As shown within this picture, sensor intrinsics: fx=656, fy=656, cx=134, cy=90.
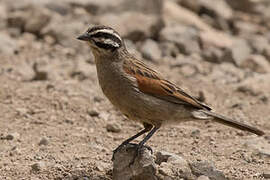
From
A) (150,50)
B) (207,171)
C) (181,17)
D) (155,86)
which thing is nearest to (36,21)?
(150,50)

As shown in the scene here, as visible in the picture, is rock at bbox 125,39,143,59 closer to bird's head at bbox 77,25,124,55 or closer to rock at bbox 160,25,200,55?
rock at bbox 160,25,200,55

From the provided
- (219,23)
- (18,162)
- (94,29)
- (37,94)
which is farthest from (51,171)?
(219,23)

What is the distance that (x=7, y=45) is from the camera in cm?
1409

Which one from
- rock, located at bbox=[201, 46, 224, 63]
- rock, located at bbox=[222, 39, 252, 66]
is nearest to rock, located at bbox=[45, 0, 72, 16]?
rock, located at bbox=[201, 46, 224, 63]

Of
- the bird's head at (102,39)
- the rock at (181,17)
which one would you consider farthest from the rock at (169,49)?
the bird's head at (102,39)

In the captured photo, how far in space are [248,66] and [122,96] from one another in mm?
6892

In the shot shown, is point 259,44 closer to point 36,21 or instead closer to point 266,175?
point 36,21

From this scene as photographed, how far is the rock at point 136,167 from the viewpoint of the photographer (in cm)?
802

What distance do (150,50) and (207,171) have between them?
712 centimetres

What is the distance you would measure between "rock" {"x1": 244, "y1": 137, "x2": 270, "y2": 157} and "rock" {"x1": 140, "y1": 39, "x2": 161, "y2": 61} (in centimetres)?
493

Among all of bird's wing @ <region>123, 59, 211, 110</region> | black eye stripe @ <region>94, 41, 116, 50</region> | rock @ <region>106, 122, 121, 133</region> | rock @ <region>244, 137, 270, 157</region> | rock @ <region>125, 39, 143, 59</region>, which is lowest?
rock @ <region>106, 122, 121, 133</region>

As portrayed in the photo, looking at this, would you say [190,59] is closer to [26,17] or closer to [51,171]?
[26,17]

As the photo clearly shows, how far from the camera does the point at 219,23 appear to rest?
17.8m

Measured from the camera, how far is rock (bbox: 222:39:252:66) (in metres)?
15.0
